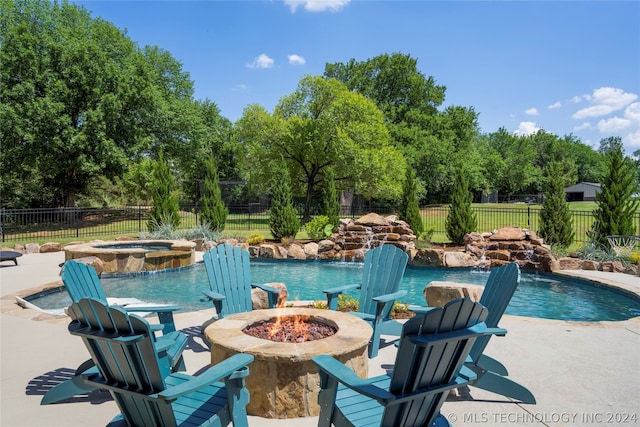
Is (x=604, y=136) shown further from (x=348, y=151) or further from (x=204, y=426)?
(x=204, y=426)

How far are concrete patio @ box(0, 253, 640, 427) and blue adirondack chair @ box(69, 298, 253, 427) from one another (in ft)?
2.25

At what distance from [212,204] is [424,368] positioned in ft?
47.5

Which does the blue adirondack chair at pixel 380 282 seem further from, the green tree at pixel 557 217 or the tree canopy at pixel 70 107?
the tree canopy at pixel 70 107

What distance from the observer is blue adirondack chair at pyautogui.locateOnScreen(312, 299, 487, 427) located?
5.14 feet

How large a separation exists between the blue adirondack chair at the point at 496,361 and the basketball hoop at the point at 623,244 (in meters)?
8.89

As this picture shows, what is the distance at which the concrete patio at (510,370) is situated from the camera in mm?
2443

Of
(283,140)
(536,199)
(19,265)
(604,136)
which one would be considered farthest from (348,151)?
(604,136)

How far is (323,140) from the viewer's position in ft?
67.3

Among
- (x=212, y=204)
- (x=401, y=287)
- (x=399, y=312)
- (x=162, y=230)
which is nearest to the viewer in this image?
(x=399, y=312)

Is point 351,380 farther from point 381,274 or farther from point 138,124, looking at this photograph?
point 138,124

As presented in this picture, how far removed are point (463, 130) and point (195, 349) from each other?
106ft

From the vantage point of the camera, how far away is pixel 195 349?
11.9 feet

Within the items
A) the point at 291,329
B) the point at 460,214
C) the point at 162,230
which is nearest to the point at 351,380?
the point at 291,329

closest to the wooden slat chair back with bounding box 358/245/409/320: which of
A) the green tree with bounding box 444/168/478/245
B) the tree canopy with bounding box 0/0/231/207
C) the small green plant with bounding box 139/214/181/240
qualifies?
the green tree with bounding box 444/168/478/245
